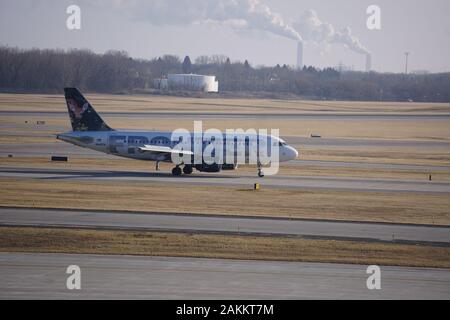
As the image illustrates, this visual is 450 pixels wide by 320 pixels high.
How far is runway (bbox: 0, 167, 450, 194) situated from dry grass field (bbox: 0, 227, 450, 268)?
22.5 m

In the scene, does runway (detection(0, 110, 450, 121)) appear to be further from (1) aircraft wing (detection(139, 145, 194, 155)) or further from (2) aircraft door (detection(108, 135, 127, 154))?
(1) aircraft wing (detection(139, 145, 194, 155))

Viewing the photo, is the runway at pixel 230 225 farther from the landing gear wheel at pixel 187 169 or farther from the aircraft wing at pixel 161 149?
the landing gear wheel at pixel 187 169

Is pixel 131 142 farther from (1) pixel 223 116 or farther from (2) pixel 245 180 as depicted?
(1) pixel 223 116

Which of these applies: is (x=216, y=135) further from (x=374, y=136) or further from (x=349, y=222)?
(x=374, y=136)

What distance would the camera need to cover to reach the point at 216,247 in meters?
36.9

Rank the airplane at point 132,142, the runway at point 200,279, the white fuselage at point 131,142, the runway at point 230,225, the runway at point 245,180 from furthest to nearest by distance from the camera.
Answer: the white fuselage at point 131,142 → the airplane at point 132,142 → the runway at point 245,180 → the runway at point 230,225 → the runway at point 200,279

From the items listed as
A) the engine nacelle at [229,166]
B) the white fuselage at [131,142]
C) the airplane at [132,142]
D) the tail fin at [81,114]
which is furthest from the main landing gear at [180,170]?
the tail fin at [81,114]

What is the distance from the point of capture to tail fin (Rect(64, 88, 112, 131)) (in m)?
71.1

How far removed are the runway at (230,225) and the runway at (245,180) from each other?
1620 cm

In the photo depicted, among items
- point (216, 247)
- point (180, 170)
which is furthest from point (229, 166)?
point (216, 247)

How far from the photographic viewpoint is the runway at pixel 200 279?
28594mm

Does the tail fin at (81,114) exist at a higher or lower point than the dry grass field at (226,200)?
higher

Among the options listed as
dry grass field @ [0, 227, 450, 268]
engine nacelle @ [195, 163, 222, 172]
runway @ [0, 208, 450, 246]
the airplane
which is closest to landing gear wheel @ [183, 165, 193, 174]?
the airplane
